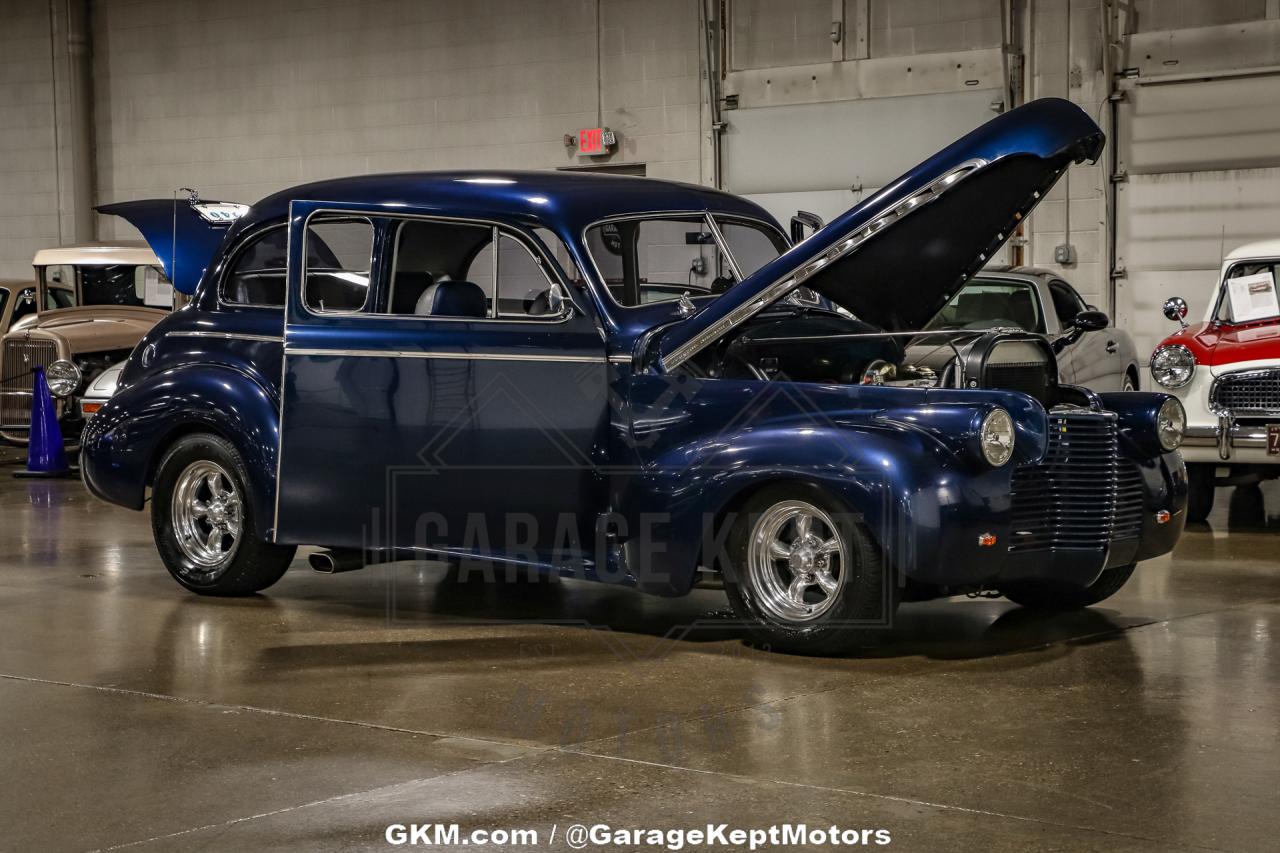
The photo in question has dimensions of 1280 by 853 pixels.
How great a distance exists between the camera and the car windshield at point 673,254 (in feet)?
23.5

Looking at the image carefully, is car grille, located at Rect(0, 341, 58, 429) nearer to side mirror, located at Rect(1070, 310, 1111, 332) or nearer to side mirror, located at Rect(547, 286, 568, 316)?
side mirror, located at Rect(547, 286, 568, 316)

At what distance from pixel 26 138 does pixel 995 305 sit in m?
17.4

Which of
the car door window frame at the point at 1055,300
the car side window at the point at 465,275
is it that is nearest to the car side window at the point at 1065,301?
the car door window frame at the point at 1055,300

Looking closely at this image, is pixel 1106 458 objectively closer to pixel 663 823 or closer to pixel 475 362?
pixel 475 362

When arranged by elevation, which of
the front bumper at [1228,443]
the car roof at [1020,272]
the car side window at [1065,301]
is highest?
the car roof at [1020,272]

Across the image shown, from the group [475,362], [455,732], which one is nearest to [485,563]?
[475,362]

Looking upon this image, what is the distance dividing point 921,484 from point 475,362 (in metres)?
2.04

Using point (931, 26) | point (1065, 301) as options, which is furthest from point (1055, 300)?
point (931, 26)

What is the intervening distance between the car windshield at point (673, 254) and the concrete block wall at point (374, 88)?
11.4 metres

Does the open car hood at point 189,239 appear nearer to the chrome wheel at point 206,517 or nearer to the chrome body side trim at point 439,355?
the chrome wheel at point 206,517

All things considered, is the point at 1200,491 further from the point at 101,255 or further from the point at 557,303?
the point at 101,255

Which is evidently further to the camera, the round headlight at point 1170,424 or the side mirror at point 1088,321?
the side mirror at point 1088,321

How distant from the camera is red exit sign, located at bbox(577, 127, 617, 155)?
63.7 ft

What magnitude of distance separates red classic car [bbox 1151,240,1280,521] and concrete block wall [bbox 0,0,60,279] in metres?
18.0
